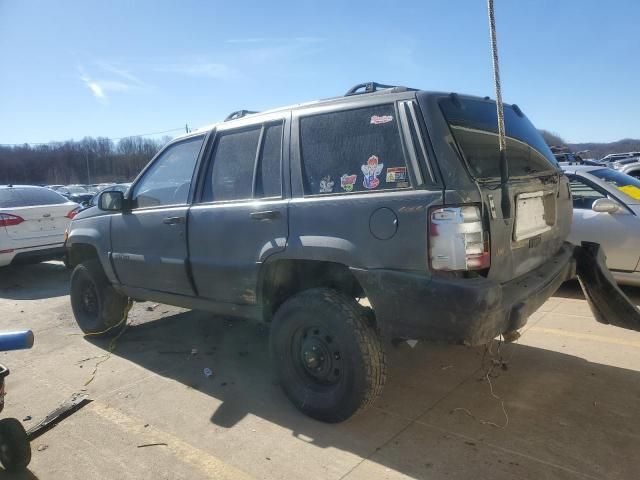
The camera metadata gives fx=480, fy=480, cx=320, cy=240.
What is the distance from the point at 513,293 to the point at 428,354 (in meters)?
1.56

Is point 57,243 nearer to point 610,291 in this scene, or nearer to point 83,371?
point 83,371

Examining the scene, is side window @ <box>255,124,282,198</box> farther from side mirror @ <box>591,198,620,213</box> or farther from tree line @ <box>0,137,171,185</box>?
tree line @ <box>0,137,171,185</box>

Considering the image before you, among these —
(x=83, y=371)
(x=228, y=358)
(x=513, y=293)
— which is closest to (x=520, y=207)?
(x=513, y=293)

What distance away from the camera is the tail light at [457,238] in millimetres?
2510

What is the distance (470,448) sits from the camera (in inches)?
108

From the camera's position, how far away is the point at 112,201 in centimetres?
445

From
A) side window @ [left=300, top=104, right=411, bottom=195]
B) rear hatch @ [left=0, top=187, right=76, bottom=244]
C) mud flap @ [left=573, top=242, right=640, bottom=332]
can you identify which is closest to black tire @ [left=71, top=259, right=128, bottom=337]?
side window @ [left=300, top=104, right=411, bottom=195]

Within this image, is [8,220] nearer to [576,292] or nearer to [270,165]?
[270,165]

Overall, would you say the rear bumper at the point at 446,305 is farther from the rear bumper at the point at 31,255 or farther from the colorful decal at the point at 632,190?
the rear bumper at the point at 31,255

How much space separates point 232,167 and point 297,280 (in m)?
1.04

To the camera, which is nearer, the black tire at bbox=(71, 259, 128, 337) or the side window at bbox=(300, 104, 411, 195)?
the side window at bbox=(300, 104, 411, 195)

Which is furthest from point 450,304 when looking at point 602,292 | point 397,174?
point 602,292

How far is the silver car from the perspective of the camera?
5.25 meters

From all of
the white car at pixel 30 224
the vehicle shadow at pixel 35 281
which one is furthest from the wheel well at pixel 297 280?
the white car at pixel 30 224
